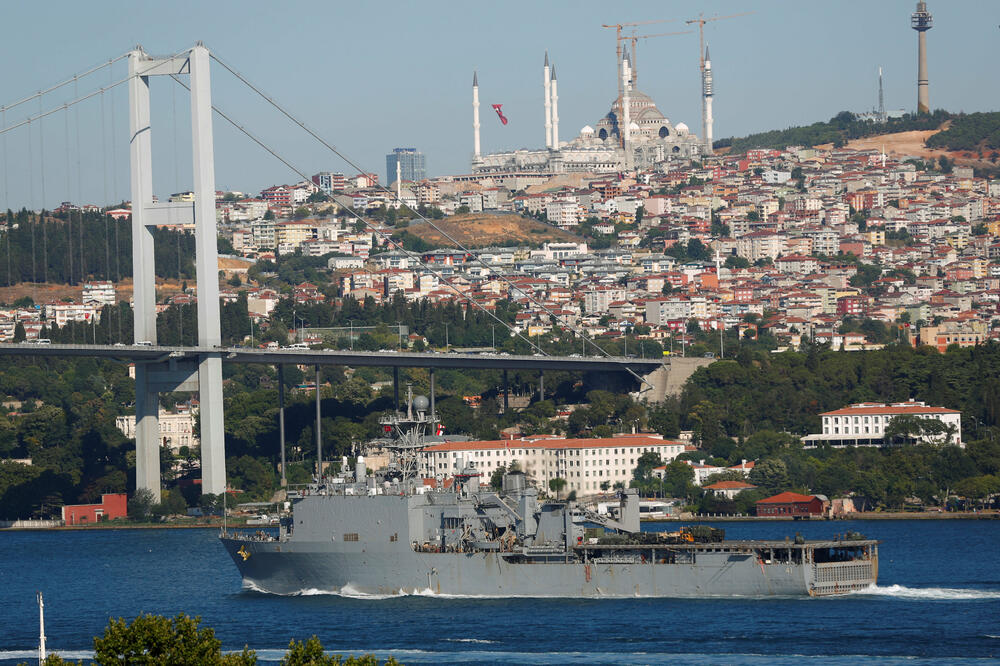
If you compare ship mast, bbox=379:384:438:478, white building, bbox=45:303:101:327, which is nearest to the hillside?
white building, bbox=45:303:101:327

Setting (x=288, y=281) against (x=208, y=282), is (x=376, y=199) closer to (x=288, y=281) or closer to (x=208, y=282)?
(x=288, y=281)

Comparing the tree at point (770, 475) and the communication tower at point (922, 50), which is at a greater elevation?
the communication tower at point (922, 50)

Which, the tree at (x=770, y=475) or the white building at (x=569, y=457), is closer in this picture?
the tree at (x=770, y=475)

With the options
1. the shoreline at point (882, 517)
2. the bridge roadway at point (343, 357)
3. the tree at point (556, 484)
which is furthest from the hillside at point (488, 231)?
the shoreline at point (882, 517)

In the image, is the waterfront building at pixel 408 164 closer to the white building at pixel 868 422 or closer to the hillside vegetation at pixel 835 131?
the hillside vegetation at pixel 835 131

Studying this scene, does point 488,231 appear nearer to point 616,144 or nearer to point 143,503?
point 616,144

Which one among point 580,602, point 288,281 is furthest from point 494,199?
point 580,602

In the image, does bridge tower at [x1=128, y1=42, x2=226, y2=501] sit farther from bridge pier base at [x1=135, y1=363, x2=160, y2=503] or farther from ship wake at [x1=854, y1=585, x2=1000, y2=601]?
ship wake at [x1=854, y1=585, x2=1000, y2=601]
